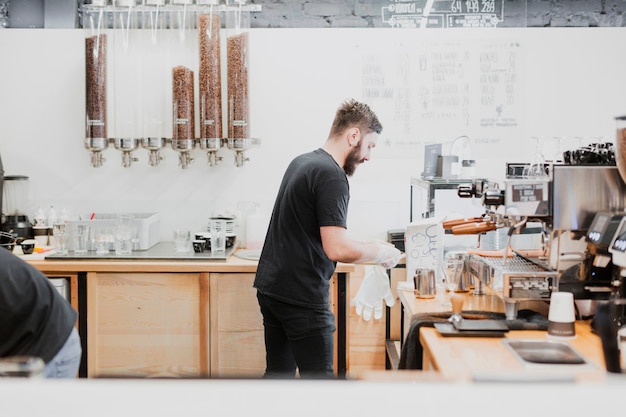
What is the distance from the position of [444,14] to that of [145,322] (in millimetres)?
2739

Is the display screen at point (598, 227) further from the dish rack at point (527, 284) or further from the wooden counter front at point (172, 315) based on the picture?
the wooden counter front at point (172, 315)

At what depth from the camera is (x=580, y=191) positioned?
2572mm

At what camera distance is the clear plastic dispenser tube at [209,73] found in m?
4.16

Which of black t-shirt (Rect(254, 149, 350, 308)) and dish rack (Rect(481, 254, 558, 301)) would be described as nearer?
dish rack (Rect(481, 254, 558, 301))

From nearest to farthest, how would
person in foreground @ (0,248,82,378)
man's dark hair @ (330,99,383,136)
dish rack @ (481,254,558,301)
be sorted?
person in foreground @ (0,248,82,378) < dish rack @ (481,254,558,301) < man's dark hair @ (330,99,383,136)

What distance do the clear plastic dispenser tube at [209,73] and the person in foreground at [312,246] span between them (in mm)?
1332

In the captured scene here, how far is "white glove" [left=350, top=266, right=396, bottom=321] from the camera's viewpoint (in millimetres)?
3740

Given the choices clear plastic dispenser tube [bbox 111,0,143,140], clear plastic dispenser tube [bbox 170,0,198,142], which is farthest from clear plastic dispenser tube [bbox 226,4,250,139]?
clear plastic dispenser tube [bbox 111,0,143,140]

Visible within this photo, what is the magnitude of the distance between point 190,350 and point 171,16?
80.6 inches

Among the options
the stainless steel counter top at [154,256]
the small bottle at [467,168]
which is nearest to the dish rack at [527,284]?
the small bottle at [467,168]

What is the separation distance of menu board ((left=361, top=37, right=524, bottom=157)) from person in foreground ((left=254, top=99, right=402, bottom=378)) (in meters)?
1.47

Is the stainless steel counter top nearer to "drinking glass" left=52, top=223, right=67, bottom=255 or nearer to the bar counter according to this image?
"drinking glass" left=52, top=223, right=67, bottom=255

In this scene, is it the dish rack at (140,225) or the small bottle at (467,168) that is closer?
the small bottle at (467,168)

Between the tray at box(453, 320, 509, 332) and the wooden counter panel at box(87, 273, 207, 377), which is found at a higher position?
the tray at box(453, 320, 509, 332)
